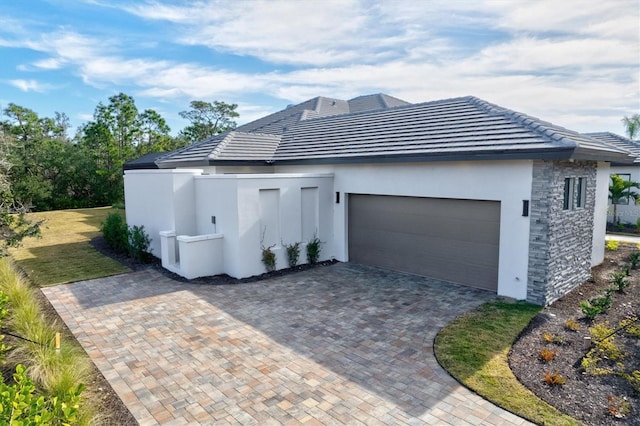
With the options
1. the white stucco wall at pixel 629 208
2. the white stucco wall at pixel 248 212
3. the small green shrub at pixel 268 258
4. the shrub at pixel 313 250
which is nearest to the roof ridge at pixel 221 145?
the white stucco wall at pixel 248 212

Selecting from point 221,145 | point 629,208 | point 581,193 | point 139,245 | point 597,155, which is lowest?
point 139,245

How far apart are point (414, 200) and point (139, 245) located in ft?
31.2

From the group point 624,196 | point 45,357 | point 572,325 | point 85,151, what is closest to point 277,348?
point 45,357

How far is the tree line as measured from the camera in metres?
29.4

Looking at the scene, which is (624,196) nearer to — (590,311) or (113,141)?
(590,311)

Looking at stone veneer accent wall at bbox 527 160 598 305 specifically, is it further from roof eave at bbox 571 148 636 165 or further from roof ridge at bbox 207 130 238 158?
roof ridge at bbox 207 130 238 158

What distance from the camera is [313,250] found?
521 inches

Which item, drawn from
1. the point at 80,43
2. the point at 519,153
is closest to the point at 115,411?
the point at 519,153

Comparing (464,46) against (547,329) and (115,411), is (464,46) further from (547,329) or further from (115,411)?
(115,411)

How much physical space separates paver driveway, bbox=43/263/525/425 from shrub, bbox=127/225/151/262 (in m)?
2.19

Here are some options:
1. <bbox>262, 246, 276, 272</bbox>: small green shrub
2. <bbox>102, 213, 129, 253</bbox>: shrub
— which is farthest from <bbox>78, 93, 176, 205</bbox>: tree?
<bbox>262, 246, 276, 272</bbox>: small green shrub

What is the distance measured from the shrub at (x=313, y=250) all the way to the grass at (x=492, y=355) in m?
5.82

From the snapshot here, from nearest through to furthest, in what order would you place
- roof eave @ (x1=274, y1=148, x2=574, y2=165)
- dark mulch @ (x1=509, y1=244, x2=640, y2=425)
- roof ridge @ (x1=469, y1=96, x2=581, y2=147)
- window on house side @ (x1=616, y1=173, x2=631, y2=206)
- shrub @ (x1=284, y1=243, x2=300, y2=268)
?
dark mulch @ (x1=509, y1=244, x2=640, y2=425) → roof eave @ (x1=274, y1=148, x2=574, y2=165) → roof ridge @ (x1=469, y1=96, x2=581, y2=147) → shrub @ (x1=284, y1=243, x2=300, y2=268) → window on house side @ (x1=616, y1=173, x2=631, y2=206)

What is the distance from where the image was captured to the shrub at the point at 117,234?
14.8m
